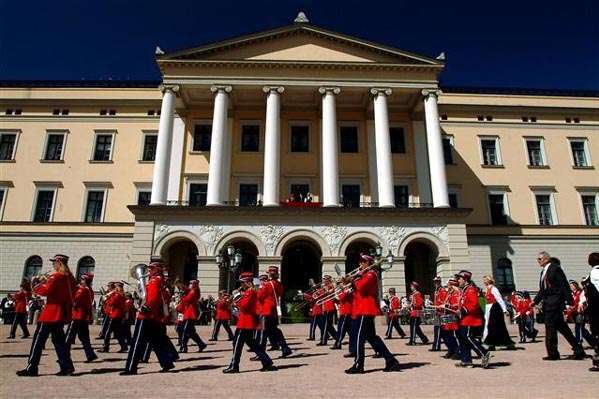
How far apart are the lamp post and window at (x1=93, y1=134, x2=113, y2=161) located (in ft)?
46.7

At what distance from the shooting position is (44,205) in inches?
1318

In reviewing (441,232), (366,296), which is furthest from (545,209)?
(366,296)

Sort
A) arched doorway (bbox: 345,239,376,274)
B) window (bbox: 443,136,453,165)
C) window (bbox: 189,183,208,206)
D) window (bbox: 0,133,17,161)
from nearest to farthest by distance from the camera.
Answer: arched doorway (bbox: 345,239,376,274), window (bbox: 189,183,208,206), window (bbox: 0,133,17,161), window (bbox: 443,136,453,165)

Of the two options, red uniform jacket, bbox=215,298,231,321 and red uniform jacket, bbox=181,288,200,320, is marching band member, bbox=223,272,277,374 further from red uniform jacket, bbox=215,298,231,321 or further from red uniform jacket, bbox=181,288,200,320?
red uniform jacket, bbox=215,298,231,321

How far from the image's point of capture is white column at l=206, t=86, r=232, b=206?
27.5 m

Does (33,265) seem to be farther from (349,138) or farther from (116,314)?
(116,314)

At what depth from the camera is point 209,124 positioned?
3306cm

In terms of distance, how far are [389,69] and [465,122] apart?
30.3 feet

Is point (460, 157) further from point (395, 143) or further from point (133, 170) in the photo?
point (133, 170)

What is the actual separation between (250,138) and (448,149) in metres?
15.3

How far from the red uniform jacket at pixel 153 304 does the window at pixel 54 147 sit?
29.9 m

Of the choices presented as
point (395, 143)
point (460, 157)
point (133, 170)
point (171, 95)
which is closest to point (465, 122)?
point (460, 157)

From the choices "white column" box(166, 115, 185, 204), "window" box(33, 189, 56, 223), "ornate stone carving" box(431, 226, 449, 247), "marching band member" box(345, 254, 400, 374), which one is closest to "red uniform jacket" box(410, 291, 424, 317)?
"marching band member" box(345, 254, 400, 374)

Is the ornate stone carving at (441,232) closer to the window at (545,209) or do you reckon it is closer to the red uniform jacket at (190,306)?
the window at (545,209)
